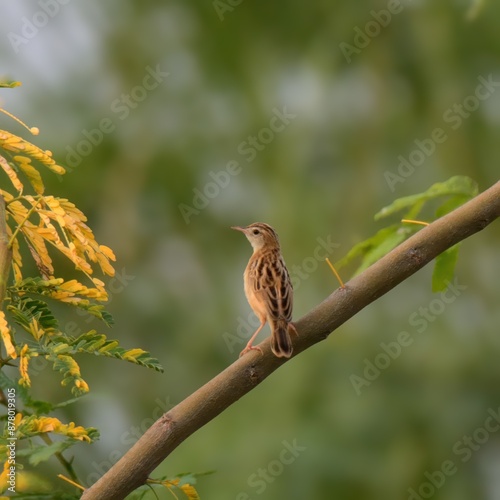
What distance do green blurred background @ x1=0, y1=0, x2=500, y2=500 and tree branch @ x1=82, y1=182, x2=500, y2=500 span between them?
2.44m

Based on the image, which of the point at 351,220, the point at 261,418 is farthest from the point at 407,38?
the point at 261,418

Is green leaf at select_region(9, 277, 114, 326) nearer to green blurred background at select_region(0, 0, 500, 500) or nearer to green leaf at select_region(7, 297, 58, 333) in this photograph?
green leaf at select_region(7, 297, 58, 333)

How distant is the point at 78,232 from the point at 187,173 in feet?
12.0

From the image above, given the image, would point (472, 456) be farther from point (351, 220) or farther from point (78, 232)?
point (78, 232)

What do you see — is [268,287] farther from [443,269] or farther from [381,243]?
[443,269]

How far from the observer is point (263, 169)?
4.62 meters

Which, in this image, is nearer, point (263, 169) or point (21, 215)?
point (21, 215)

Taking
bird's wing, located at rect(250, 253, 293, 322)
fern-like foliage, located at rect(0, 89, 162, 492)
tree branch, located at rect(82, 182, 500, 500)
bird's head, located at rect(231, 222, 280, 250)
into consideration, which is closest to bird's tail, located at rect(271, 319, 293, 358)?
tree branch, located at rect(82, 182, 500, 500)

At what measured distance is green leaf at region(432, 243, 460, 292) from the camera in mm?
1398

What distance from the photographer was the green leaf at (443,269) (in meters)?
1.40

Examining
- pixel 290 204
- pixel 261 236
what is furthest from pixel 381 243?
pixel 290 204

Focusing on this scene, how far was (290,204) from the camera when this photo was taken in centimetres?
421

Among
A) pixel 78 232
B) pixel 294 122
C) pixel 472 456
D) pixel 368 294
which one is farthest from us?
pixel 294 122

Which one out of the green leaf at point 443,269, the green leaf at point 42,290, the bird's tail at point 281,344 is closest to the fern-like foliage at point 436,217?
the green leaf at point 443,269
